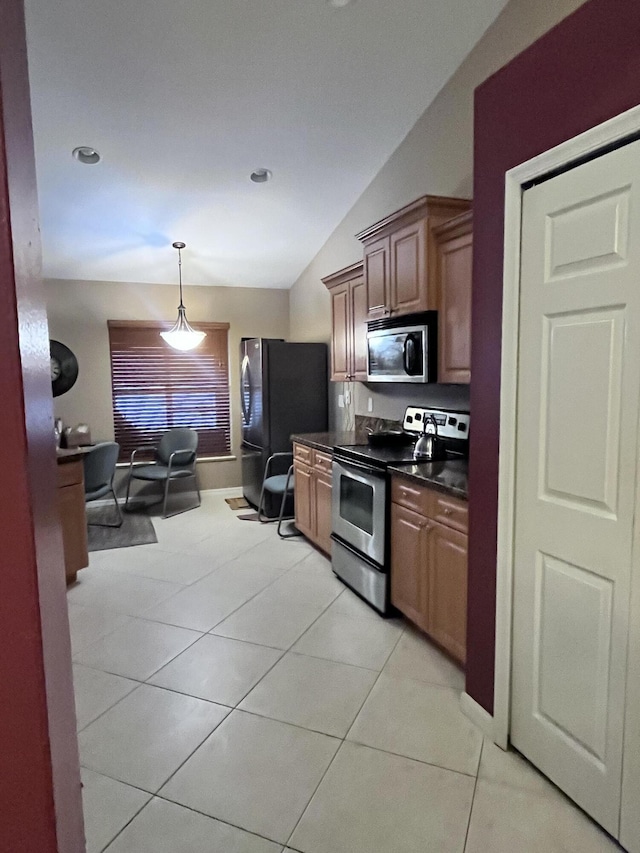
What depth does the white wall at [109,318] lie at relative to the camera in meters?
5.24

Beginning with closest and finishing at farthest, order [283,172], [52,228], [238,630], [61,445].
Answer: [238,630] → [283,172] → [52,228] → [61,445]

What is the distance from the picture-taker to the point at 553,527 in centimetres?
167

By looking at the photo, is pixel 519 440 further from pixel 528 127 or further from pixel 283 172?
pixel 283 172

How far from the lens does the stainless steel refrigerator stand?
16.0 ft

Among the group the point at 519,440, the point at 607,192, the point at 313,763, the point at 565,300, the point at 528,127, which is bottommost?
the point at 313,763

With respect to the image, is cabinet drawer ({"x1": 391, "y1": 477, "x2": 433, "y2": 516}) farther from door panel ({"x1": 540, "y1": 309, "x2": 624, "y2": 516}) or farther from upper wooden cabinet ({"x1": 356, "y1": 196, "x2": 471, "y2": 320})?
upper wooden cabinet ({"x1": 356, "y1": 196, "x2": 471, "y2": 320})

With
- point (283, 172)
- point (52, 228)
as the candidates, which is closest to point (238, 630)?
point (283, 172)

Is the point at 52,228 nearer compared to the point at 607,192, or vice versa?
the point at 607,192

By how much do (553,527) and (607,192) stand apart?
3.33 feet

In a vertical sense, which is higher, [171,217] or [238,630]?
[171,217]

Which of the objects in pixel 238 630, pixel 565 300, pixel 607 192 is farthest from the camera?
pixel 238 630

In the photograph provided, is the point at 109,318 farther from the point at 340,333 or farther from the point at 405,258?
the point at 405,258

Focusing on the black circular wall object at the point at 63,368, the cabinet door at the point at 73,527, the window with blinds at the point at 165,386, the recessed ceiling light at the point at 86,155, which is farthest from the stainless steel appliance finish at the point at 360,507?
the black circular wall object at the point at 63,368

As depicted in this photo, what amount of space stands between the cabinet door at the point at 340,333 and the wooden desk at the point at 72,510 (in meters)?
2.08
